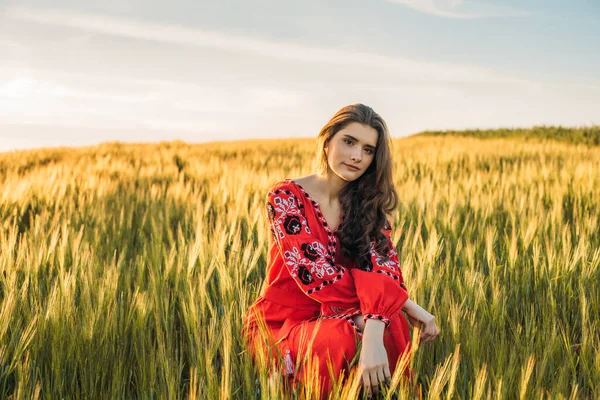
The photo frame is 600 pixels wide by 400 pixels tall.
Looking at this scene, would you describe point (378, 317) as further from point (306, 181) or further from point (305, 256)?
point (306, 181)

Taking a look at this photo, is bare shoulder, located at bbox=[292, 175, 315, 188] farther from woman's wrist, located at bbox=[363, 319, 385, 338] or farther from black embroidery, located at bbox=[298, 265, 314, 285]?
woman's wrist, located at bbox=[363, 319, 385, 338]

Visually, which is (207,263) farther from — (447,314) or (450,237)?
(450,237)

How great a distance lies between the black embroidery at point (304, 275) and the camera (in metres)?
1.39

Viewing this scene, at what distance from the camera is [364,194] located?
1628 mm

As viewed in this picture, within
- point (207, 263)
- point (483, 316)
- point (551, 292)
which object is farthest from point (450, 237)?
point (207, 263)

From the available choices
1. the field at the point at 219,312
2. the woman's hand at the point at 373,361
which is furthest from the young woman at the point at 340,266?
the field at the point at 219,312

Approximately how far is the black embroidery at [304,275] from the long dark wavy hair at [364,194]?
222mm

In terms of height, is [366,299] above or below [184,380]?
above

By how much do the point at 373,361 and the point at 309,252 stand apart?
13.9 inches

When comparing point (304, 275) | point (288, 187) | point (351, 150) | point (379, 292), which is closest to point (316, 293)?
point (304, 275)

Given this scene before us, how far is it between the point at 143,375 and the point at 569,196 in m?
3.55

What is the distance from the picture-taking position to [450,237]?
274cm

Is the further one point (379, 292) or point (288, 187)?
point (288, 187)

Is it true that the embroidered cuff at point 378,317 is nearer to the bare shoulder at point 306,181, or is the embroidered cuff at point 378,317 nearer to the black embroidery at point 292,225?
the black embroidery at point 292,225
